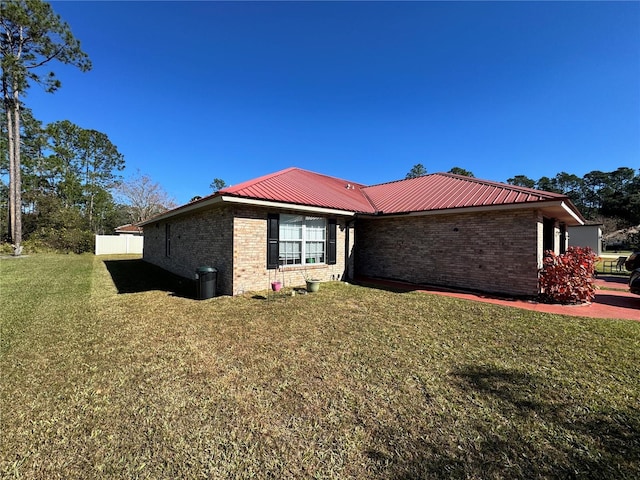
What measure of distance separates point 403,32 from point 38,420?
13006 mm

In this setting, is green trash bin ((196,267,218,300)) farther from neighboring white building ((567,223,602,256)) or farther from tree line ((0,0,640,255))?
neighboring white building ((567,223,602,256))

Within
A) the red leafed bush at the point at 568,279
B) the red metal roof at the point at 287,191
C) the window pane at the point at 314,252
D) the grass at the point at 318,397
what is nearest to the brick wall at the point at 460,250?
the red leafed bush at the point at 568,279

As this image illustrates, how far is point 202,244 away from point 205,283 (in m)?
2.55

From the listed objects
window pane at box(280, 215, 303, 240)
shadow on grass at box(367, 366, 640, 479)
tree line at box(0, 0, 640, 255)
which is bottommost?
shadow on grass at box(367, 366, 640, 479)

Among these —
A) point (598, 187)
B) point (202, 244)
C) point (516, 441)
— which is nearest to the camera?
point (516, 441)

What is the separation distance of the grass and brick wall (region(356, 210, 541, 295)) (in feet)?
8.63

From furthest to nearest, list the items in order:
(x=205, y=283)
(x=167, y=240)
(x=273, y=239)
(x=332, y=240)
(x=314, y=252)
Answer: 1. (x=167, y=240)
2. (x=332, y=240)
3. (x=314, y=252)
4. (x=273, y=239)
5. (x=205, y=283)

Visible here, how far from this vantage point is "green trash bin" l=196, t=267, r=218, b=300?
789 centimetres

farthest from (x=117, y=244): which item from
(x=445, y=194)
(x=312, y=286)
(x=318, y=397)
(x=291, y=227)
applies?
(x=318, y=397)

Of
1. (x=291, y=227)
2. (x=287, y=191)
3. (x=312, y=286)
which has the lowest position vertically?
(x=312, y=286)

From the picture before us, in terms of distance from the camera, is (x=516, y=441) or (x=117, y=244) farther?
(x=117, y=244)

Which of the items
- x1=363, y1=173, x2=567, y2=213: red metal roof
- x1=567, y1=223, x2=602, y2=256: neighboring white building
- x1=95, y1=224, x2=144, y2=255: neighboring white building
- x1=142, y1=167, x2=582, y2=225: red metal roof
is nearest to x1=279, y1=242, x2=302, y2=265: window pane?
x1=142, y1=167, x2=582, y2=225: red metal roof

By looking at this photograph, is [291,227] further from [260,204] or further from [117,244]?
[117,244]

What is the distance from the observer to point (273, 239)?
28.7ft
